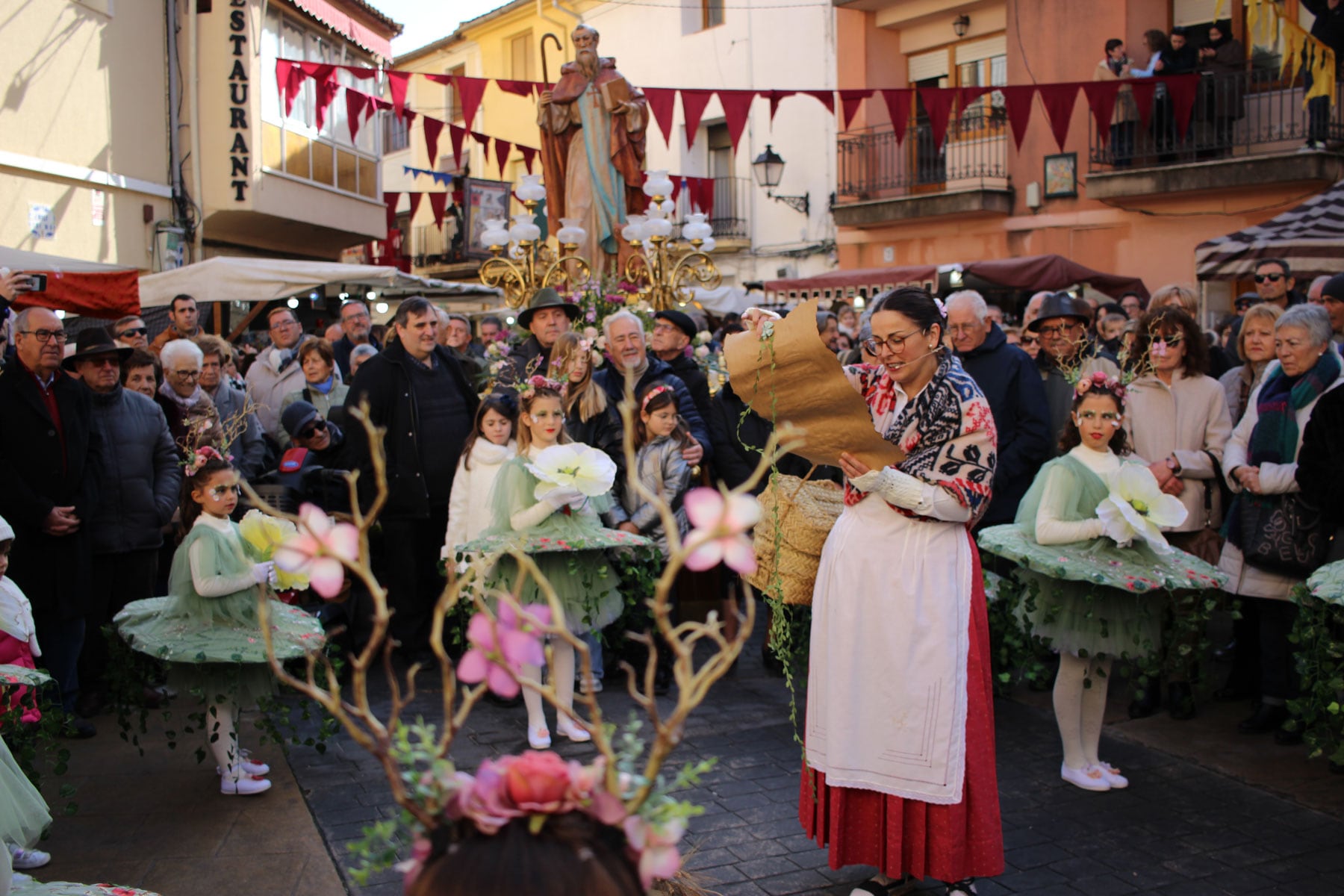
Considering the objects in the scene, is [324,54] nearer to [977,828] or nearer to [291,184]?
[291,184]

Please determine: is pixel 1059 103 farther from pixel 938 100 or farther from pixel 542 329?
pixel 542 329

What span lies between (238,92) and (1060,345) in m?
13.9

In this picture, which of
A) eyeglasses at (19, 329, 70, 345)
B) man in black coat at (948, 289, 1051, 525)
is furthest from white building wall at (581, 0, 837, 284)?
eyeglasses at (19, 329, 70, 345)

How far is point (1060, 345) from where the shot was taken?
6590 millimetres

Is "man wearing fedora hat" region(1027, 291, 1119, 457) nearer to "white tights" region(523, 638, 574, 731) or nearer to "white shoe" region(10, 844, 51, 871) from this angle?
"white tights" region(523, 638, 574, 731)

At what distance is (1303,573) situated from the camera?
533 centimetres

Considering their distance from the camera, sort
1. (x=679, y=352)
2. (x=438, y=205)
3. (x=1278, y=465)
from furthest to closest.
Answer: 1. (x=438, y=205)
2. (x=679, y=352)
3. (x=1278, y=465)

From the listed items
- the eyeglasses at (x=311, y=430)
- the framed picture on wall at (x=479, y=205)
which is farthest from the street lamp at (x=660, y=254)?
the framed picture on wall at (x=479, y=205)

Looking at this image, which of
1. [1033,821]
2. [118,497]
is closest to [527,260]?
[118,497]

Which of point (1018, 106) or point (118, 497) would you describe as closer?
point (118, 497)

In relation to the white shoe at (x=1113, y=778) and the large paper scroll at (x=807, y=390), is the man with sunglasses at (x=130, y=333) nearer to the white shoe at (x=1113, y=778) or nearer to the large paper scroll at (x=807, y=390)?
the large paper scroll at (x=807, y=390)

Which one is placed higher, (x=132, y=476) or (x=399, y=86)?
(x=399, y=86)

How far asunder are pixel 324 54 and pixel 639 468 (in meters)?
16.9

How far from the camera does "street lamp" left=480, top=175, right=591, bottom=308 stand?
360 inches
